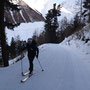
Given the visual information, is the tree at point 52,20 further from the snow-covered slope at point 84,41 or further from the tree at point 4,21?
the tree at point 4,21

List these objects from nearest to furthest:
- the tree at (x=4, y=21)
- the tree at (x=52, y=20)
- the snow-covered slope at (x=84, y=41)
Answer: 1. the tree at (x=4, y=21)
2. the snow-covered slope at (x=84, y=41)
3. the tree at (x=52, y=20)

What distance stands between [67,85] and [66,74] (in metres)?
1.60

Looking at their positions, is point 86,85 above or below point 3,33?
Answer: below

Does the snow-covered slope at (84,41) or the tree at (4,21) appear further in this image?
the snow-covered slope at (84,41)

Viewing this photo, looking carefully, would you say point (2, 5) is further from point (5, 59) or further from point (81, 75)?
point (81, 75)

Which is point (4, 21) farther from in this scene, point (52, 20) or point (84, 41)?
point (52, 20)

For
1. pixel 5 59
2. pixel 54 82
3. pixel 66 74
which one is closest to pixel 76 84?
pixel 54 82

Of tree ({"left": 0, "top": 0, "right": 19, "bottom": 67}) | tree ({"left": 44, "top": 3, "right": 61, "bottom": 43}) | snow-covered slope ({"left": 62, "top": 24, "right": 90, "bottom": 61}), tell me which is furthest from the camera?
tree ({"left": 44, "top": 3, "right": 61, "bottom": 43})

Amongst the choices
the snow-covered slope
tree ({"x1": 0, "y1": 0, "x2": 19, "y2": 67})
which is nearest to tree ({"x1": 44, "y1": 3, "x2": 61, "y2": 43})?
the snow-covered slope

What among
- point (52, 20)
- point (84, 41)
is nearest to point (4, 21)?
point (84, 41)

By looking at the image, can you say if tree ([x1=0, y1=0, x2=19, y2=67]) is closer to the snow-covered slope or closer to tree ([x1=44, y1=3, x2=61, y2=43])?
the snow-covered slope

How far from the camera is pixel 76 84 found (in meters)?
6.53

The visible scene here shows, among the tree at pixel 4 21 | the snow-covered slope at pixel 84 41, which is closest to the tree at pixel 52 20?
the snow-covered slope at pixel 84 41

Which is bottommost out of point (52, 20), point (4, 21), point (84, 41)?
point (84, 41)
